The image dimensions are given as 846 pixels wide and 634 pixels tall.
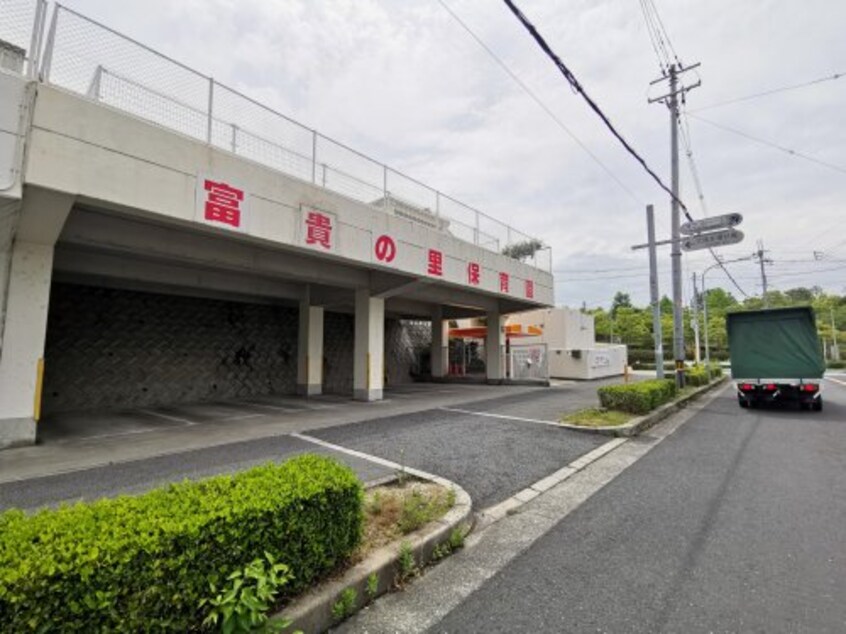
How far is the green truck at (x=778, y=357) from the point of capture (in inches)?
472

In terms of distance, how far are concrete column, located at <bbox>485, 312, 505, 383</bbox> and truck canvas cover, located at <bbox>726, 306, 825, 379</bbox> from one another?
10041 mm

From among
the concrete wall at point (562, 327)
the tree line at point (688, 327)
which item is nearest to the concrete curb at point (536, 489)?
the concrete wall at point (562, 327)

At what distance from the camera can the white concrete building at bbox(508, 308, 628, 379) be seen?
1008 inches

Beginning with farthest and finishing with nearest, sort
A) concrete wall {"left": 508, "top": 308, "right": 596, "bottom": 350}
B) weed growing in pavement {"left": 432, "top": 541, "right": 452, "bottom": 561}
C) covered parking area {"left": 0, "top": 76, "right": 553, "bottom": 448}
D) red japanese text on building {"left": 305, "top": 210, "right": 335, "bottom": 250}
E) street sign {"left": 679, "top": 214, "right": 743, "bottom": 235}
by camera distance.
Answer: concrete wall {"left": 508, "top": 308, "right": 596, "bottom": 350}
street sign {"left": 679, "top": 214, "right": 743, "bottom": 235}
red japanese text on building {"left": 305, "top": 210, "right": 335, "bottom": 250}
covered parking area {"left": 0, "top": 76, "right": 553, "bottom": 448}
weed growing in pavement {"left": 432, "top": 541, "right": 452, "bottom": 561}

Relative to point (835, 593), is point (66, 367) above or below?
above

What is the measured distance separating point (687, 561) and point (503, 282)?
14.4 meters

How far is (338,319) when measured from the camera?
65.4 ft

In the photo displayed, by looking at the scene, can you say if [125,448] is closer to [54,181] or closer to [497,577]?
[54,181]

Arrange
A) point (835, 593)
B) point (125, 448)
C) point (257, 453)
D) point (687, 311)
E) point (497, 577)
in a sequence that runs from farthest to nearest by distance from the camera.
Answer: point (687, 311) < point (125, 448) < point (257, 453) < point (497, 577) < point (835, 593)

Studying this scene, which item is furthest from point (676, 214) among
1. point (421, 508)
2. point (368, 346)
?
point (421, 508)

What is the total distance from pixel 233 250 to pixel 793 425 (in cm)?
1436

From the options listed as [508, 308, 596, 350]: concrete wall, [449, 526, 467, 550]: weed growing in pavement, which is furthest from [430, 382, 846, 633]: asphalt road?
[508, 308, 596, 350]: concrete wall

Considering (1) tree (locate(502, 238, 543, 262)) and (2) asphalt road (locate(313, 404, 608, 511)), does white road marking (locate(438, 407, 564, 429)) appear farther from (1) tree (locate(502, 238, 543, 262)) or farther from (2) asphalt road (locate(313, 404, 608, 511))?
(1) tree (locate(502, 238, 543, 262))

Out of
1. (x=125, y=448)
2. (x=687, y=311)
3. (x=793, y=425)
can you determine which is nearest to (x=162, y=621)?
(x=125, y=448)
